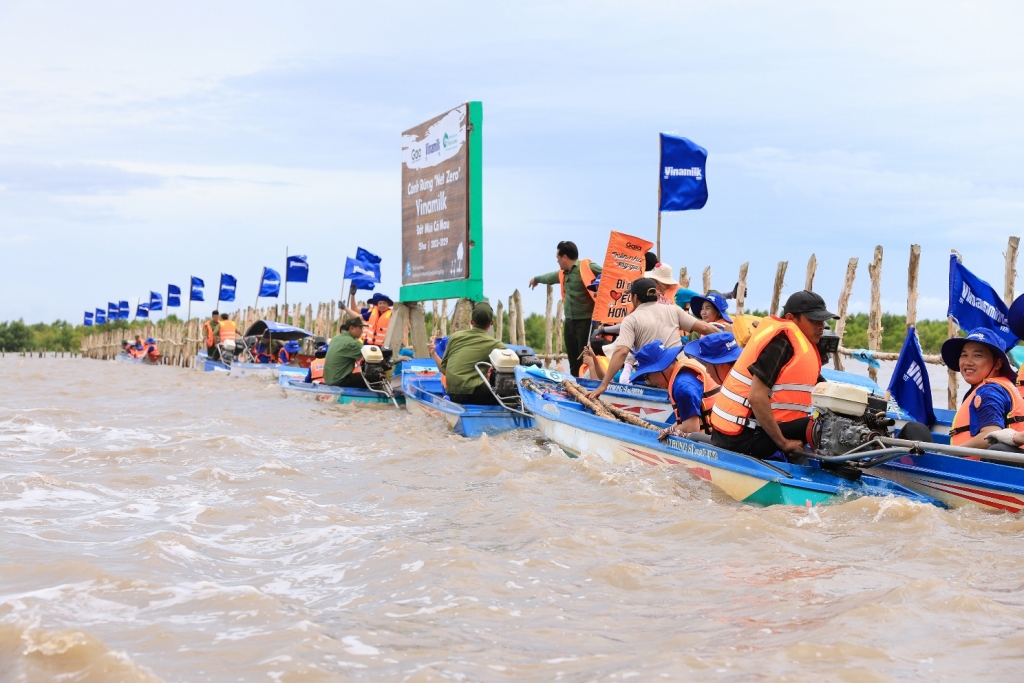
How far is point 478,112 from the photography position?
1414 centimetres

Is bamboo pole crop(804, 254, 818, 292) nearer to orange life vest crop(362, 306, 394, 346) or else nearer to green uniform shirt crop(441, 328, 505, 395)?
green uniform shirt crop(441, 328, 505, 395)

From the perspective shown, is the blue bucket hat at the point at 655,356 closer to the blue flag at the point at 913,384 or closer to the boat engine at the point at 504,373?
the blue flag at the point at 913,384

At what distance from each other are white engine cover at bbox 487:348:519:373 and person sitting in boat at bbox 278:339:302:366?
47.4 feet

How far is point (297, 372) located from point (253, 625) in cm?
1492

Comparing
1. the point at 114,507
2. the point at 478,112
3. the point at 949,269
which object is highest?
the point at 478,112

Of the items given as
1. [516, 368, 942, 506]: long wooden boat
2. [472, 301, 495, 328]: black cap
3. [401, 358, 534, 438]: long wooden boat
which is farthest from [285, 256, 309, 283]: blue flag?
[516, 368, 942, 506]: long wooden boat

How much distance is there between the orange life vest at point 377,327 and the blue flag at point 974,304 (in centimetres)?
1135

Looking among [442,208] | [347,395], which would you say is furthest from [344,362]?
[442,208]

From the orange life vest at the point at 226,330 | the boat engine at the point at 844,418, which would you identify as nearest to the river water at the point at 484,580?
the boat engine at the point at 844,418

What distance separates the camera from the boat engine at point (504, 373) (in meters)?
11.0

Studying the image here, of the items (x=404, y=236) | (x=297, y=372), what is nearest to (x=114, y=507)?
(x=404, y=236)

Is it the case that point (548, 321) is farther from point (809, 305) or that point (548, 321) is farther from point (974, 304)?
point (809, 305)

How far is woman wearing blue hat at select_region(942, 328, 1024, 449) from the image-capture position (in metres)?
6.21

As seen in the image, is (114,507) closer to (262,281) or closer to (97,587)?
(97,587)
